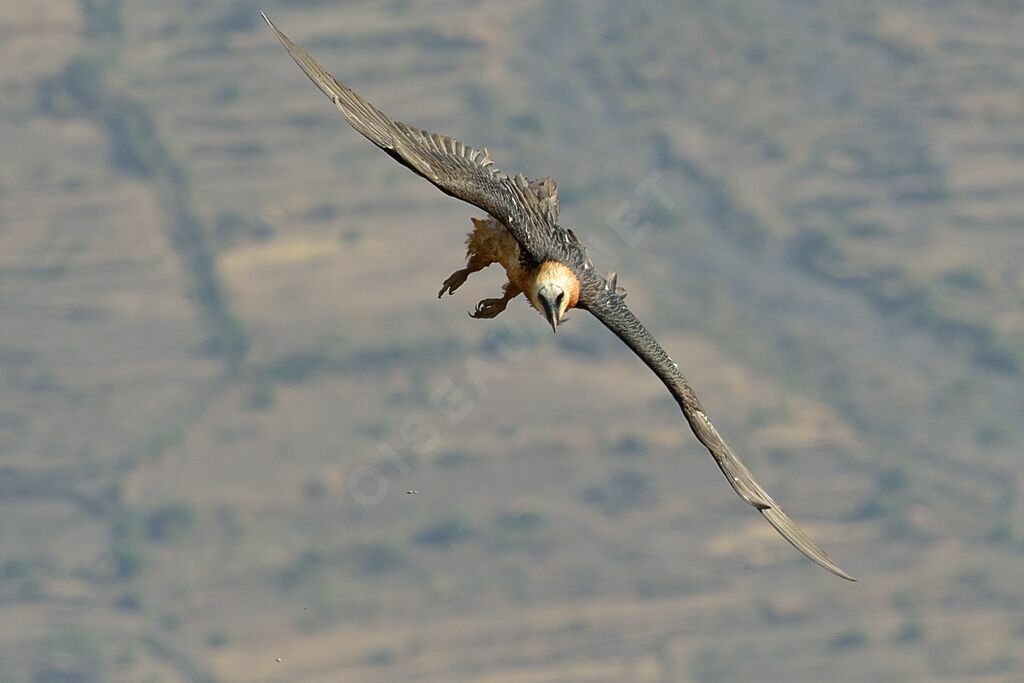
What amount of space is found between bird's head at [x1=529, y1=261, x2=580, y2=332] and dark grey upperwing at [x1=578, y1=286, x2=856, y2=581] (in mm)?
627

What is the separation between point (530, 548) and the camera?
18412 centimetres

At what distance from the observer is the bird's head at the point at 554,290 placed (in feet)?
107

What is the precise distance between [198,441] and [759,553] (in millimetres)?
44177

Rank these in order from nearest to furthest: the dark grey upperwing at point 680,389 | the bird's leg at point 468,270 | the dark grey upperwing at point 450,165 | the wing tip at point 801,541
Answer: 1. the dark grey upperwing at point 450,165
2. the wing tip at point 801,541
3. the dark grey upperwing at point 680,389
4. the bird's leg at point 468,270

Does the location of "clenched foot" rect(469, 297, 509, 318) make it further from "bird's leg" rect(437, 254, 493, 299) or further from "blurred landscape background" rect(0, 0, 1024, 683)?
"blurred landscape background" rect(0, 0, 1024, 683)

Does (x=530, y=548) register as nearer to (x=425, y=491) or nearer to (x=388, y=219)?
(x=425, y=491)

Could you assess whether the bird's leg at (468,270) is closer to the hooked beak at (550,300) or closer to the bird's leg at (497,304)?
the bird's leg at (497,304)

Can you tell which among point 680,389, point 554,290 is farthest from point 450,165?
point 680,389

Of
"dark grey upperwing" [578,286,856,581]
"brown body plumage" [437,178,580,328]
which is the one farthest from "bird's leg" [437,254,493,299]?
"dark grey upperwing" [578,286,856,581]

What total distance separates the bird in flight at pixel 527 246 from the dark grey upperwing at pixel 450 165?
1 centimetres

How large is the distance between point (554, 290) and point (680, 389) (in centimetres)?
307

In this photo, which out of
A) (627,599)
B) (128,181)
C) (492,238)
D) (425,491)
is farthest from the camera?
(128,181)

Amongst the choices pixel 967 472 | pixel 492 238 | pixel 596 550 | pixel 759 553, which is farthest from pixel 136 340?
pixel 492 238

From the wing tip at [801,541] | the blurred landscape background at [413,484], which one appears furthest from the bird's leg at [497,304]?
the blurred landscape background at [413,484]
